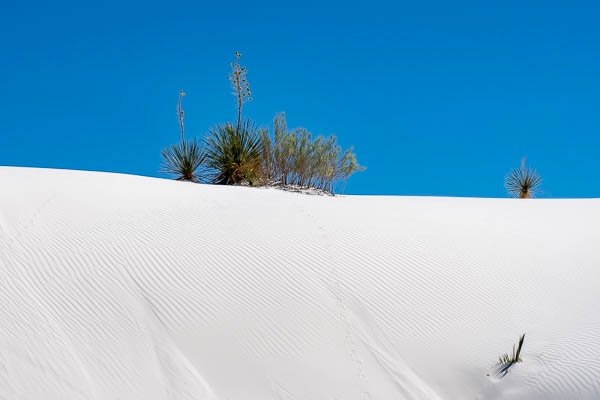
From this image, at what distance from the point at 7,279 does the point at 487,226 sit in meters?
8.15

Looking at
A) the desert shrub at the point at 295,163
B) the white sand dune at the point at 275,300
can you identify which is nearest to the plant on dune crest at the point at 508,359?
the white sand dune at the point at 275,300

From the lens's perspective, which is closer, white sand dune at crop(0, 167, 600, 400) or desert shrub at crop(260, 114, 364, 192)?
white sand dune at crop(0, 167, 600, 400)

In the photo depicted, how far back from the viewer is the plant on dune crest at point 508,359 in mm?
8438

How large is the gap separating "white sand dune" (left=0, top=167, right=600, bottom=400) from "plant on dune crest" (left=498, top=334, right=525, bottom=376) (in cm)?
9

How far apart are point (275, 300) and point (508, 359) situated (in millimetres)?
2928

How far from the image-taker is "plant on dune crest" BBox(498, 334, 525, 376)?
844 cm

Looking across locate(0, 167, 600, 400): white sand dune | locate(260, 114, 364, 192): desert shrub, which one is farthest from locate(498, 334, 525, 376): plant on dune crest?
locate(260, 114, 364, 192): desert shrub

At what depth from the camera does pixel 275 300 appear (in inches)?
372

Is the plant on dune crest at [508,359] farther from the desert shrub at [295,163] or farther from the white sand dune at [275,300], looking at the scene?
the desert shrub at [295,163]

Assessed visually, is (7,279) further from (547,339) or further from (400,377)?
(547,339)

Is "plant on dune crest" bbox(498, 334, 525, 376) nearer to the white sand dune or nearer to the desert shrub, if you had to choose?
the white sand dune

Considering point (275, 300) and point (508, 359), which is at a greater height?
point (275, 300)

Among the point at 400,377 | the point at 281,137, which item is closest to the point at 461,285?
the point at 400,377

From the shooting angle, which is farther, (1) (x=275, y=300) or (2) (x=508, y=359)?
(1) (x=275, y=300)
